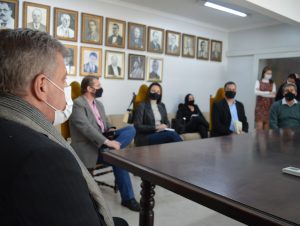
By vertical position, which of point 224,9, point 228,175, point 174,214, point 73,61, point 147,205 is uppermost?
point 224,9

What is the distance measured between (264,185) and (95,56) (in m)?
4.01

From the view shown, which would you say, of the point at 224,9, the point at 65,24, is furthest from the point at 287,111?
the point at 65,24

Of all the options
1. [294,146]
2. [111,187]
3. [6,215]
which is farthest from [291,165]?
[111,187]

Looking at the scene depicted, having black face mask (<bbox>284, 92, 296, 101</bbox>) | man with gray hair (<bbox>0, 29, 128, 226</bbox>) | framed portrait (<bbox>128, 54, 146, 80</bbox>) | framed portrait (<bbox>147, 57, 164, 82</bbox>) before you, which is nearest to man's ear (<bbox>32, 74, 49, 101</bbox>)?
man with gray hair (<bbox>0, 29, 128, 226</bbox>)

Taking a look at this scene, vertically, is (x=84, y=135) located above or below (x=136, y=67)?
below

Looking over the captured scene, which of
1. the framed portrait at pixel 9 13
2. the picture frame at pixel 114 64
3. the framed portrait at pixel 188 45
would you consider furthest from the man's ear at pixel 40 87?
the framed portrait at pixel 188 45

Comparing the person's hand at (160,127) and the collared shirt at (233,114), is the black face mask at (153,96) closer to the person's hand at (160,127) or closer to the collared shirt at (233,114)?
the person's hand at (160,127)

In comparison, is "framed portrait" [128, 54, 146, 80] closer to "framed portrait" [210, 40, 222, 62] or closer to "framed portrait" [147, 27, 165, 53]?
"framed portrait" [147, 27, 165, 53]

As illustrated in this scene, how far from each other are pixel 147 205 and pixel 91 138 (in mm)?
1205

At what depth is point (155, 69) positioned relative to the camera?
5.53 m

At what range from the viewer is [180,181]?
1198mm

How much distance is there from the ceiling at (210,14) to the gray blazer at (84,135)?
2766 mm

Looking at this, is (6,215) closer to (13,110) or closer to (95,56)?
(13,110)

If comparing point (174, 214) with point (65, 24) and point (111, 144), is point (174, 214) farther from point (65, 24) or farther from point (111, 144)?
point (65, 24)
